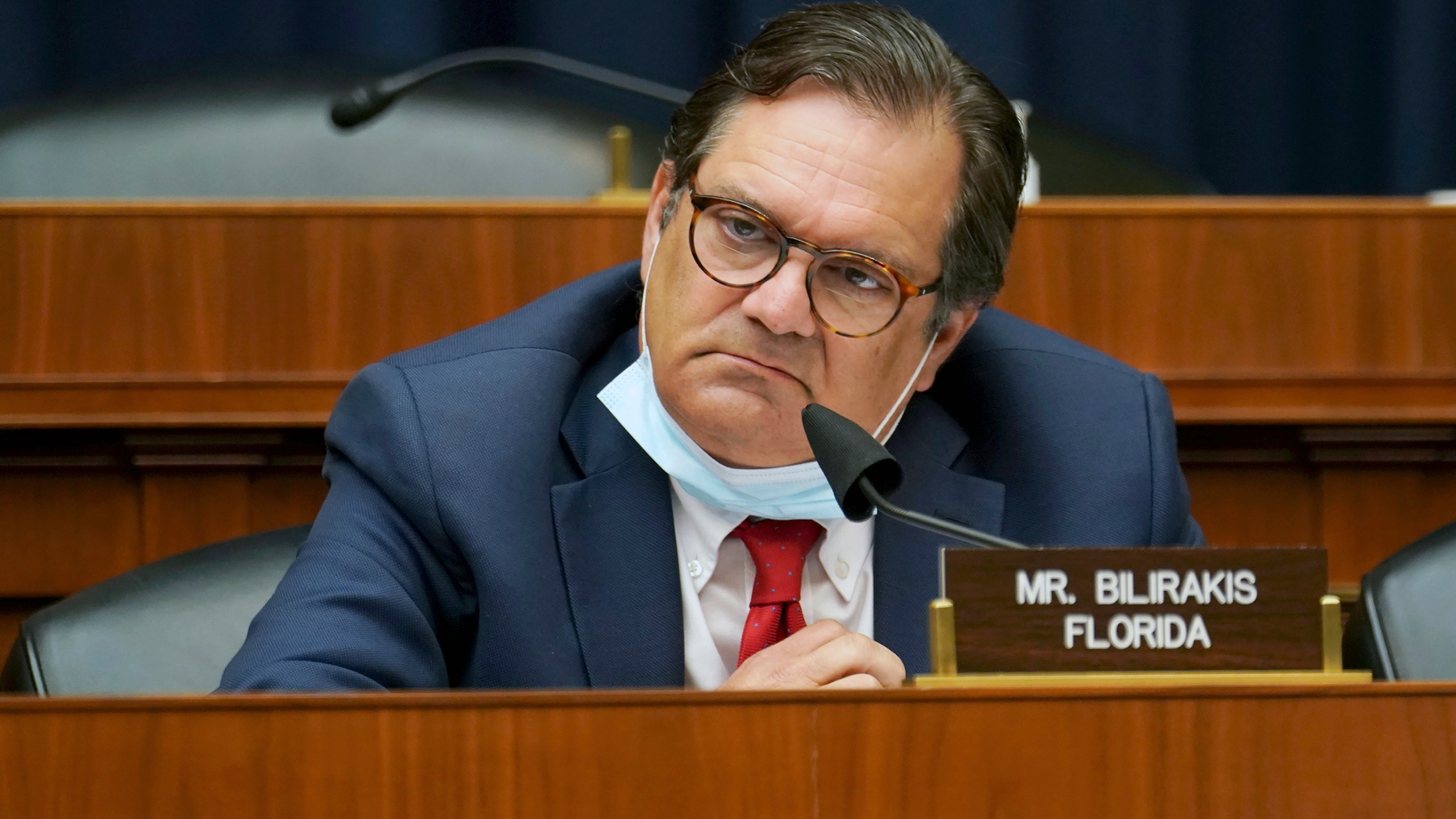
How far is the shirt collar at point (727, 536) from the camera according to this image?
50.8 inches

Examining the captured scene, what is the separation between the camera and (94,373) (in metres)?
1.51

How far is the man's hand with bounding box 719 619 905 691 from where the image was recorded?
991mm

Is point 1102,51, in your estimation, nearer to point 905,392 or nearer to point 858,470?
point 905,392

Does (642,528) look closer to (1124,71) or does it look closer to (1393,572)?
(1393,572)

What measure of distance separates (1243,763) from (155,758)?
1.56ft

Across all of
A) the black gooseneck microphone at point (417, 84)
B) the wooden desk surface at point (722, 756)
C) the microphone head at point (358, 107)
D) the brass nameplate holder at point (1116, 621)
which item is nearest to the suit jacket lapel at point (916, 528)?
the brass nameplate holder at point (1116, 621)

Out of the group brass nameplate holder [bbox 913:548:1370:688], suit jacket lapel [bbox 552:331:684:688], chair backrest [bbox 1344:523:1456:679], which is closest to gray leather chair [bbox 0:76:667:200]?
suit jacket lapel [bbox 552:331:684:688]

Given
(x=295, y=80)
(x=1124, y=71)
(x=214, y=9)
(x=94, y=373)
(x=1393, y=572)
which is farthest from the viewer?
(x=1124, y=71)

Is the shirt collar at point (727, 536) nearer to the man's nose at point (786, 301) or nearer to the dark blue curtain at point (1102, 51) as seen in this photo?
the man's nose at point (786, 301)

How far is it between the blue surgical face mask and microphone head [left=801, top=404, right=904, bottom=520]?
11.9 inches

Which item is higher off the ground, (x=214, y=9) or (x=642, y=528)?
(x=214, y=9)

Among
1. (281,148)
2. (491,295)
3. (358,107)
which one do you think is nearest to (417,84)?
(358,107)

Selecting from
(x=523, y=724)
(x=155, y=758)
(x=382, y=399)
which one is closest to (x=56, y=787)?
(x=155, y=758)

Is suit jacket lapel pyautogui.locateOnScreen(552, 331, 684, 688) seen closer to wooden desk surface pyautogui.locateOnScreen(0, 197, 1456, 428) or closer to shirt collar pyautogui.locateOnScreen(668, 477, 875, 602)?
shirt collar pyautogui.locateOnScreen(668, 477, 875, 602)
